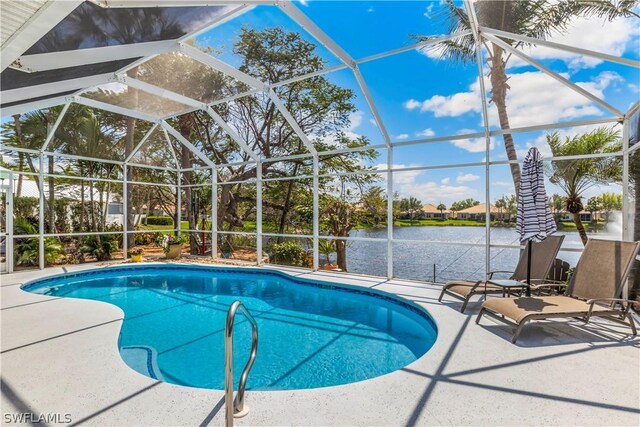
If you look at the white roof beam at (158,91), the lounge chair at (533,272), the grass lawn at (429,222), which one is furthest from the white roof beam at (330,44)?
the grass lawn at (429,222)

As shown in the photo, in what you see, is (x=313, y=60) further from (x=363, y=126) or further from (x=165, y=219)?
(x=165, y=219)

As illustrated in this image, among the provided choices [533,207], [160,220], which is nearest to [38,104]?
[533,207]

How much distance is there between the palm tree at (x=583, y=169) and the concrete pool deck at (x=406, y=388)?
6.48 meters

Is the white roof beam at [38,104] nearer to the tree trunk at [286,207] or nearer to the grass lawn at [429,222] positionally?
the tree trunk at [286,207]

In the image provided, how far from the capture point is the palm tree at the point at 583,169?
9.24 metres

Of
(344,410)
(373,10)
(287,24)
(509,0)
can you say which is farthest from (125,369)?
(509,0)

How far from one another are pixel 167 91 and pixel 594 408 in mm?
8689

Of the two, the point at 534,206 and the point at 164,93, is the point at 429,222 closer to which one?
the point at 534,206

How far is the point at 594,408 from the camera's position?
278 centimetres

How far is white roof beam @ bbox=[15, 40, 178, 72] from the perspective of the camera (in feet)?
11.5

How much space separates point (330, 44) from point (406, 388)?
5185 mm

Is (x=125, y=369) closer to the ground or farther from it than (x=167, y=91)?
closer to the ground

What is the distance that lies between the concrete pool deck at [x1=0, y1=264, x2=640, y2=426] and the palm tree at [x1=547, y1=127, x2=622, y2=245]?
21.3 ft

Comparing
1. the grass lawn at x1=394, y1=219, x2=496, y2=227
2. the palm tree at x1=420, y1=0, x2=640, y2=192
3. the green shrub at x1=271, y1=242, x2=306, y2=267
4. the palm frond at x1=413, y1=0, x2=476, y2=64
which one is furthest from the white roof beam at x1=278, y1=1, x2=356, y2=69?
the grass lawn at x1=394, y1=219, x2=496, y2=227
